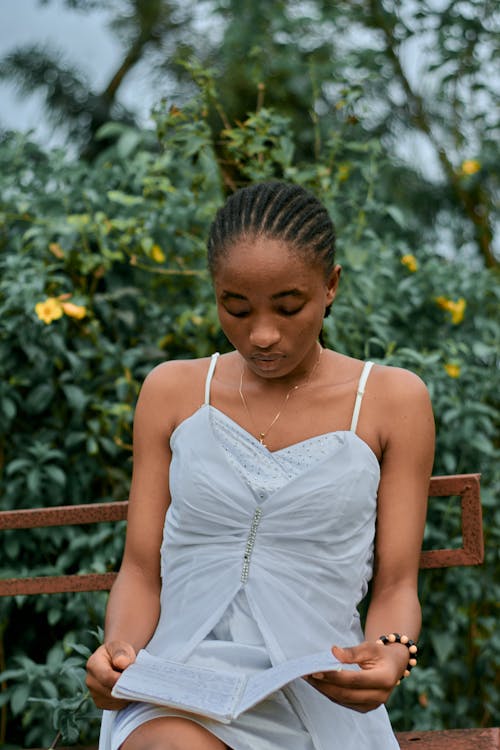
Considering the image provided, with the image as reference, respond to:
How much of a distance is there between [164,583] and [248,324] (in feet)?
1.68

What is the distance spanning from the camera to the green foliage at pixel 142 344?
274 cm

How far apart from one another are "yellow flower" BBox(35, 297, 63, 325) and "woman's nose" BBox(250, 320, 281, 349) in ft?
3.35

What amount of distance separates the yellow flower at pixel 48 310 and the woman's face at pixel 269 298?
95cm

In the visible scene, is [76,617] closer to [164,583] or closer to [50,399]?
[50,399]

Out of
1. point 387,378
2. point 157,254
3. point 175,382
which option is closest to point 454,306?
point 157,254

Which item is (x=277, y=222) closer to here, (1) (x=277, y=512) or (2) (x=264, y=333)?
(2) (x=264, y=333)

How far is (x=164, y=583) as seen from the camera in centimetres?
194

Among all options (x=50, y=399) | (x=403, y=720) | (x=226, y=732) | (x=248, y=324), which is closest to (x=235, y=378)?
(x=248, y=324)

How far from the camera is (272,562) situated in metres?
1.84

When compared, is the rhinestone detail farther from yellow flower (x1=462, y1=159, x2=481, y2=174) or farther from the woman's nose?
yellow flower (x1=462, y1=159, x2=481, y2=174)

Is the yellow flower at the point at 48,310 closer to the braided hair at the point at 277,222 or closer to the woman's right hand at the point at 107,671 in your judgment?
the braided hair at the point at 277,222

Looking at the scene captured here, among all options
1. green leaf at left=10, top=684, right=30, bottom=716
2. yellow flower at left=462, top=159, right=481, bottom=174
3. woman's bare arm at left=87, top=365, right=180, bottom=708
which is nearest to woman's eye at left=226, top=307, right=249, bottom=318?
woman's bare arm at left=87, top=365, right=180, bottom=708

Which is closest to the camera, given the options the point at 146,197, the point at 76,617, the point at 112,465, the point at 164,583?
the point at 164,583

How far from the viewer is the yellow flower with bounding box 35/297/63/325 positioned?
106 inches
